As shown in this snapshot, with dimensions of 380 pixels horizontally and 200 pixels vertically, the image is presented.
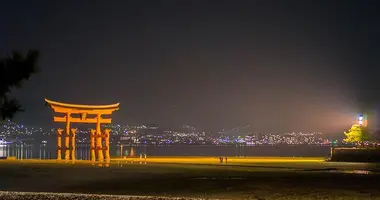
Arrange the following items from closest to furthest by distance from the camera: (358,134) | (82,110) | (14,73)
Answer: (14,73)
(82,110)
(358,134)

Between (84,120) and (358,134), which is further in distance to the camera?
(358,134)

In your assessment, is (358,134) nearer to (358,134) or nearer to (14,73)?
(358,134)

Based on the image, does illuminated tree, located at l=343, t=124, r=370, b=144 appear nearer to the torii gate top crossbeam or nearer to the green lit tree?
the green lit tree

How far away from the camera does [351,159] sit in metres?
45.7

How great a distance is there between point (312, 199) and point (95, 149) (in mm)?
37765

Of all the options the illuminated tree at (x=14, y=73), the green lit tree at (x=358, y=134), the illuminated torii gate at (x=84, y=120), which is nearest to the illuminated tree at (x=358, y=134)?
the green lit tree at (x=358, y=134)

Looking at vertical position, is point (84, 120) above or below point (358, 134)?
above

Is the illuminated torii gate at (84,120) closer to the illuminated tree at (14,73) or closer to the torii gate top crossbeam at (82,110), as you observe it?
the torii gate top crossbeam at (82,110)

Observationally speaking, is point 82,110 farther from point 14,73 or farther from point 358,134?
point 14,73

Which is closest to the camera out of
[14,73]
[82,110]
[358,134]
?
[14,73]

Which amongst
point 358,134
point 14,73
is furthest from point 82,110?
point 14,73

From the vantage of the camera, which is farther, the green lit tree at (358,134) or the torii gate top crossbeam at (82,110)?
the green lit tree at (358,134)

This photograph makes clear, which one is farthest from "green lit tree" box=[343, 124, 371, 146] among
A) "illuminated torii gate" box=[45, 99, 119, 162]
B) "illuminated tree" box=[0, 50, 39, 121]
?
"illuminated tree" box=[0, 50, 39, 121]

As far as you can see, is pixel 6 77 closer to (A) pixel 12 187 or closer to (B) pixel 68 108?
(A) pixel 12 187
